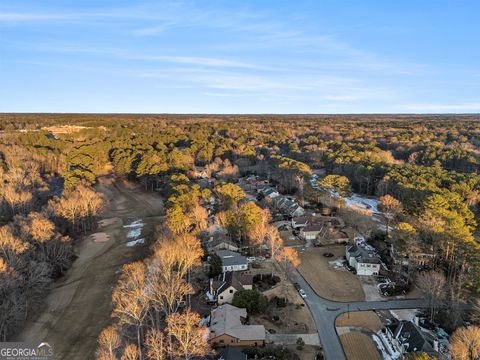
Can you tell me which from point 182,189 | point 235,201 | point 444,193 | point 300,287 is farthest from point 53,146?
point 444,193

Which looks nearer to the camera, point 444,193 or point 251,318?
point 251,318

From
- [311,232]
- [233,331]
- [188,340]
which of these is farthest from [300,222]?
[188,340]

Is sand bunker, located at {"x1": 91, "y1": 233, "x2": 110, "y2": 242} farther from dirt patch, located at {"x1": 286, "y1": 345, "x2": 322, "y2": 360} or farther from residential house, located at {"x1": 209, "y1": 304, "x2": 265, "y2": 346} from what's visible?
dirt patch, located at {"x1": 286, "y1": 345, "x2": 322, "y2": 360}

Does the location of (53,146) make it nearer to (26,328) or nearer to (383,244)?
(26,328)

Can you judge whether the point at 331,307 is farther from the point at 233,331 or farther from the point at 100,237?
the point at 100,237

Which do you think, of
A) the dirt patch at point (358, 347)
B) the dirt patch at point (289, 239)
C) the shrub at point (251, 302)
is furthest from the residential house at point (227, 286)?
the dirt patch at point (289, 239)

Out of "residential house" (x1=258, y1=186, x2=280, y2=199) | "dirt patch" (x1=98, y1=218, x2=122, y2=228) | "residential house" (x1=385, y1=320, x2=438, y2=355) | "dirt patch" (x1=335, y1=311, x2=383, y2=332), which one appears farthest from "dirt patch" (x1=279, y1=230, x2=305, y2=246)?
"dirt patch" (x1=98, y1=218, x2=122, y2=228)
